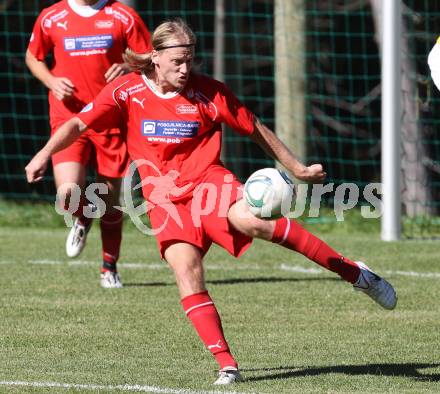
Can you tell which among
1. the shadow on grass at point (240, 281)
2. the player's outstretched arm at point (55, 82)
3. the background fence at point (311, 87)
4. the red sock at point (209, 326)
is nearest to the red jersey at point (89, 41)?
the player's outstretched arm at point (55, 82)

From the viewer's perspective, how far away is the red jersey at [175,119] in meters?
6.12

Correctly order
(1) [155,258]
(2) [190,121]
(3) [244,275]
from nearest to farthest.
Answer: (2) [190,121], (3) [244,275], (1) [155,258]

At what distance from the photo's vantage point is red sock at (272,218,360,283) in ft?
19.6

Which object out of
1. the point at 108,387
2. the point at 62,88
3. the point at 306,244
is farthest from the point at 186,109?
the point at 62,88

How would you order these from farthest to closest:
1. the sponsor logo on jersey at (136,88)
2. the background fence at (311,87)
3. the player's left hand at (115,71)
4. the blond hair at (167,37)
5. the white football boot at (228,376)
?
the background fence at (311,87)
the player's left hand at (115,71)
the sponsor logo on jersey at (136,88)
the blond hair at (167,37)
the white football boot at (228,376)

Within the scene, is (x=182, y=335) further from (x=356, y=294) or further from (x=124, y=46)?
(x=124, y=46)

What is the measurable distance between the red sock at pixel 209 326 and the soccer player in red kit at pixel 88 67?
125 inches

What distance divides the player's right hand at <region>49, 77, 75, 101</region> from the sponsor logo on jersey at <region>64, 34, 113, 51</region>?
52 centimetres

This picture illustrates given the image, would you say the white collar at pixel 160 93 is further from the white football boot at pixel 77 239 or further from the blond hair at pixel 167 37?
the white football boot at pixel 77 239

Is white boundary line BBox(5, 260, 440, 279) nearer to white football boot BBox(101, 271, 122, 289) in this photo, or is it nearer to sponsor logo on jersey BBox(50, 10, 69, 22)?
white football boot BBox(101, 271, 122, 289)

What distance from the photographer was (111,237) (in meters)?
9.23

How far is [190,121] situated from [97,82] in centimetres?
304

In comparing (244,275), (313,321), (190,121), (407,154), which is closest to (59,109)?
(244,275)

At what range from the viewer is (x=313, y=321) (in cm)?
769
